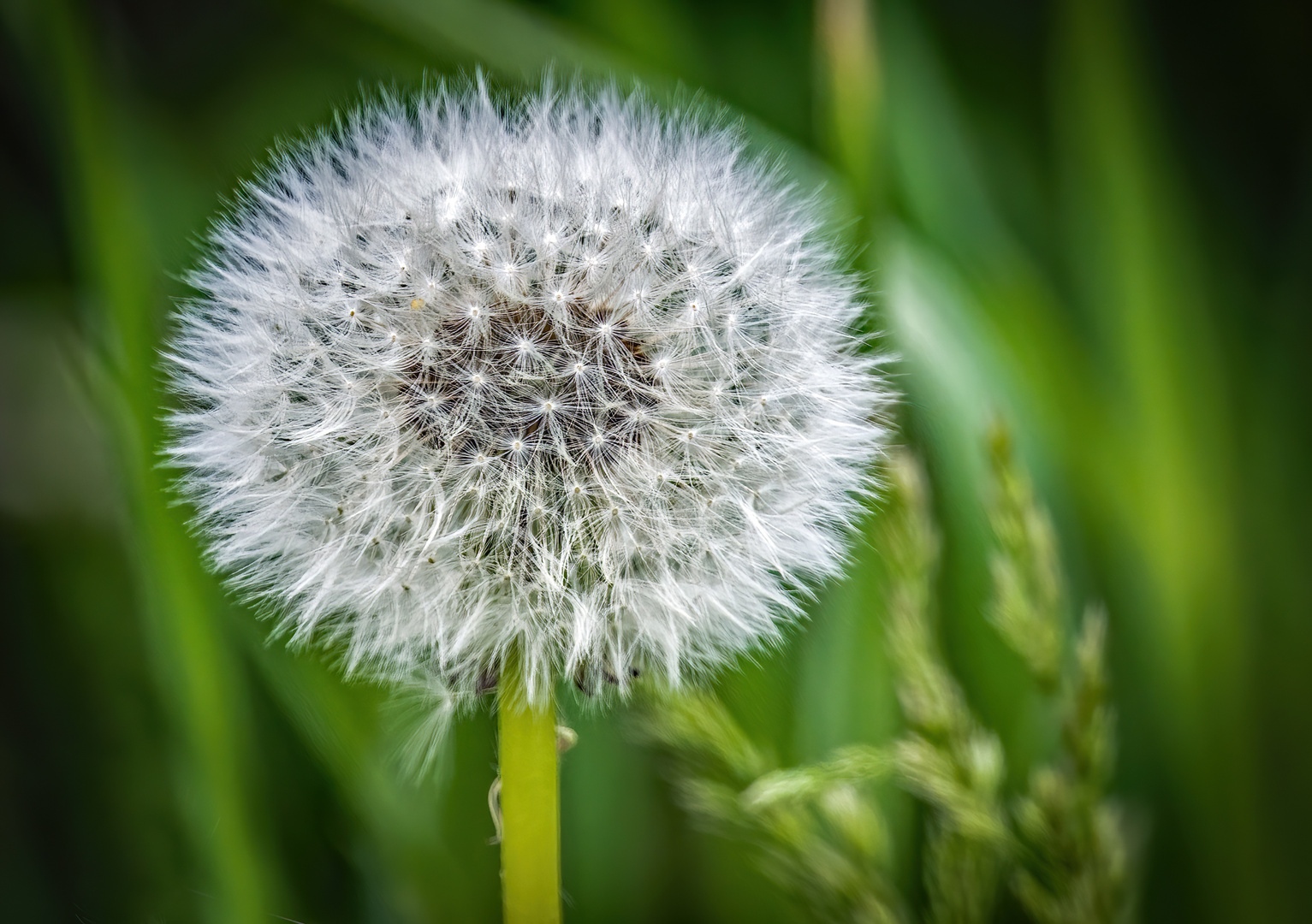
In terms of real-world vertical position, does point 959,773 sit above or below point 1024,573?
below

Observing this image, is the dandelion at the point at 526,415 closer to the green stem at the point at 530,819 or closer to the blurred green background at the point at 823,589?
the green stem at the point at 530,819

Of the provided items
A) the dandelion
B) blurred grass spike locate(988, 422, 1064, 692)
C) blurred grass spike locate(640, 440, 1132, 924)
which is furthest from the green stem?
blurred grass spike locate(988, 422, 1064, 692)

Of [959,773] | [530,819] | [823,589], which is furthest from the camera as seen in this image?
[823,589]

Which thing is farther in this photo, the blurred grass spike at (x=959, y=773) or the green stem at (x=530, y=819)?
the blurred grass spike at (x=959, y=773)

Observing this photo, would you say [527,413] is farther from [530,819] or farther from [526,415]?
[530,819]

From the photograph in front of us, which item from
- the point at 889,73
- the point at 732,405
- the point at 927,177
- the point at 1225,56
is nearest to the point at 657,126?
the point at 732,405

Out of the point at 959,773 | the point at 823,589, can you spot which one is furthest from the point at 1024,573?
the point at 823,589

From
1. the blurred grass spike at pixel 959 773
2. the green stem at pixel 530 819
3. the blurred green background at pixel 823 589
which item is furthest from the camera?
the blurred green background at pixel 823 589

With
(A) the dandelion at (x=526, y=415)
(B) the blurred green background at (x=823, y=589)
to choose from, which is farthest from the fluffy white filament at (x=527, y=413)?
(B) the blurred green background at (x=823, y=589)
